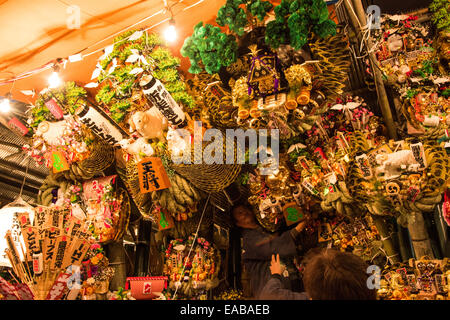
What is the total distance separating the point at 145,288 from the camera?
9.56 ft

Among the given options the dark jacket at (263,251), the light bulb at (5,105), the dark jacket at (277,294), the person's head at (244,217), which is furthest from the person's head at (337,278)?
the light bulb at (5,105)

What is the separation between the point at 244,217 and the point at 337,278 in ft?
6.12

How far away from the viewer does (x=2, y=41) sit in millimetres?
A: 2916

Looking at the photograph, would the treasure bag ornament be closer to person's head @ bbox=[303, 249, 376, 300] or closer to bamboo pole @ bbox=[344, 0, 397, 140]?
person's head @ bbox=[303, 249, 376, 300]

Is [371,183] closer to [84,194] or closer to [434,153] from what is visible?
[434,153]

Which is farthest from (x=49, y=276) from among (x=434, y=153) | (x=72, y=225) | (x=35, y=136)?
(x=434, y=153)

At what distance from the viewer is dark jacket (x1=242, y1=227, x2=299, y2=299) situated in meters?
2.92

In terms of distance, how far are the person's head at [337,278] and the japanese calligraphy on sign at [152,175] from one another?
1531 mm

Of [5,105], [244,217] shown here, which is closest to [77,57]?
[5,105]

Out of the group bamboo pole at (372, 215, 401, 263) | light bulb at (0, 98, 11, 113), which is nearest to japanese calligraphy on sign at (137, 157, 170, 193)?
light bulb at (0, 98, 11, 113)

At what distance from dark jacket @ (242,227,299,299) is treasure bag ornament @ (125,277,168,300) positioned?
0.85 metres

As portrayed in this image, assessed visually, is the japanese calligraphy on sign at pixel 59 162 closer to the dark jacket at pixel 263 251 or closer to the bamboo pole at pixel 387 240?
the dark jacket at pixel 263 251

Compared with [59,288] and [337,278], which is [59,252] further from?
[337,278]
